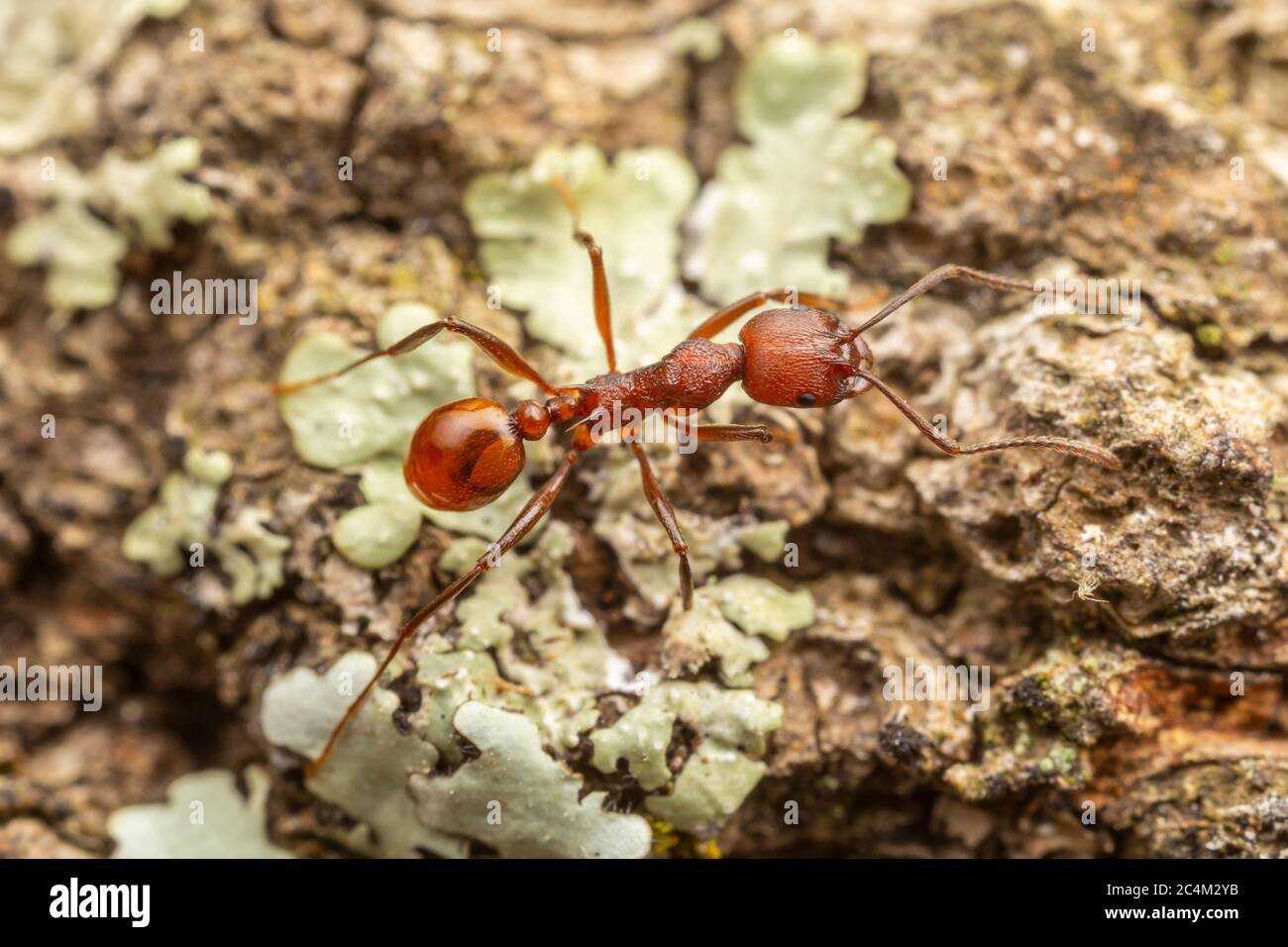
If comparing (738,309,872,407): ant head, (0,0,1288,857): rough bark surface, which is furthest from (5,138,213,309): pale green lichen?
(738,309,872,407): ant head

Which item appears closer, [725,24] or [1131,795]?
[1131,795]

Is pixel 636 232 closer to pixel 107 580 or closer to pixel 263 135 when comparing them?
pixel 263 135

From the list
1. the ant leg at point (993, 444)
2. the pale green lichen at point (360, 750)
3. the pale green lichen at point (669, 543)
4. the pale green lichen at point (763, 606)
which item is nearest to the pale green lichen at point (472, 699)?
the pale green lichen at point (360, 750)

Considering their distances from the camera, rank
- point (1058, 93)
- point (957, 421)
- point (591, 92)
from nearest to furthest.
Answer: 1. point (957, 421)
2. point (1058, 93)
3. point (591, 92)

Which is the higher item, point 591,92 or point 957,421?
point 591,92

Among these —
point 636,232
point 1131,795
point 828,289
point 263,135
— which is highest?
point 263,135

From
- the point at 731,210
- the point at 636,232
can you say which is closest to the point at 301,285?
the point at 636,232

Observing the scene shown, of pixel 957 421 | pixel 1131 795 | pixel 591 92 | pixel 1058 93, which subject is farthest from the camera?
pixel 591 92
